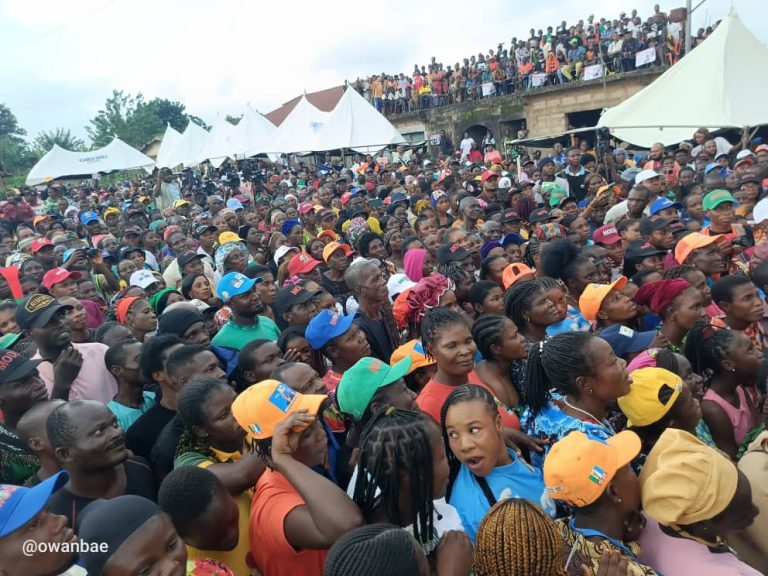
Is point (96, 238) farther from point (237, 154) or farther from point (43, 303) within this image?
point (237, 154)

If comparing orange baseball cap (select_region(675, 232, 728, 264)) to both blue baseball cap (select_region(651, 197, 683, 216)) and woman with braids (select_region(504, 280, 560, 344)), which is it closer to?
blue baseball cap (select_region(651, 197, 683, 216))

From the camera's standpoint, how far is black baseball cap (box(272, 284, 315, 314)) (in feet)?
14.8

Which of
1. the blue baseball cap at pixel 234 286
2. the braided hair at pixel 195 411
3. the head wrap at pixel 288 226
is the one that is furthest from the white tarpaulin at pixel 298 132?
the braided hair at pixel 195 411

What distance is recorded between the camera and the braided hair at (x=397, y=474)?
1.92 m

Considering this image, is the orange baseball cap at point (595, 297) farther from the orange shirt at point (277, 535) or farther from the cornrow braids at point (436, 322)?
the orange shirt at point (277, 535)

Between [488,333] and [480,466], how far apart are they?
3.77 ft

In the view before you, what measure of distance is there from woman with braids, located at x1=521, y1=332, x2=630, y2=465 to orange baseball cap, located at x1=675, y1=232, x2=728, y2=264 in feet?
8.54

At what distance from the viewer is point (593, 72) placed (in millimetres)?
20078

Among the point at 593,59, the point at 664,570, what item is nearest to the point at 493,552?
the point at 664,570

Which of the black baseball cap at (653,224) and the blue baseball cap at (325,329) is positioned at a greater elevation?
the black baseball cap at (653,224)

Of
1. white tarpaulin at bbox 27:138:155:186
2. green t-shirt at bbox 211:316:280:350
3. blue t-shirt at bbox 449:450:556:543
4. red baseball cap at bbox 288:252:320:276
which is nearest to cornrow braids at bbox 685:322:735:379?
blue t-shirt at bbox 449:450:556:543

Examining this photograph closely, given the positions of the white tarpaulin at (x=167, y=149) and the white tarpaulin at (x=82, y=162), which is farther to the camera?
the white tarpaulin at (x=167, y=149)

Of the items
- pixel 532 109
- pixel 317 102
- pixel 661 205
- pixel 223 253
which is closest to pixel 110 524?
pixel 223 253

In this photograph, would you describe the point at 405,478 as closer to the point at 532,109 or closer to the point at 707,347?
the point at 707,347
